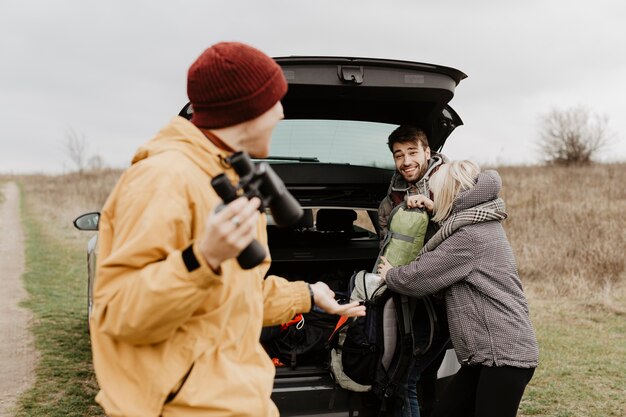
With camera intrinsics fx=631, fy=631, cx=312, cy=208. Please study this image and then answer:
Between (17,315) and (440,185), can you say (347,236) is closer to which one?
(440,185)

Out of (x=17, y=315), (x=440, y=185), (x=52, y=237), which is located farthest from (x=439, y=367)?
(x=52, y=237)

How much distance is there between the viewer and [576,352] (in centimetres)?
555

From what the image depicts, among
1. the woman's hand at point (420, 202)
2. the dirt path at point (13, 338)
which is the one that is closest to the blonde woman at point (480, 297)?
the woman's hand at point (420, 202)

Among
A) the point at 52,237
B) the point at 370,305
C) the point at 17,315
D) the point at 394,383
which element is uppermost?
the point at 370,305

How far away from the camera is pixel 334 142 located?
3.83 metres

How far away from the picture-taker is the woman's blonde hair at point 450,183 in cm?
292

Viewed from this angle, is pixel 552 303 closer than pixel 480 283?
No

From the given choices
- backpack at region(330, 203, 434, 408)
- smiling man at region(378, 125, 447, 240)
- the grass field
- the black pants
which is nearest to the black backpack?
backpack at region(330, 203, 434, 408)

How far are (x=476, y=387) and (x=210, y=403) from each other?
1730 mm

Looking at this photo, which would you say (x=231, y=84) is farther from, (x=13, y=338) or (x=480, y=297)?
(x=13, y=338)

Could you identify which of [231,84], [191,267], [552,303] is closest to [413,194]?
[231,84]

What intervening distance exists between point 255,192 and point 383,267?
182 centimetres

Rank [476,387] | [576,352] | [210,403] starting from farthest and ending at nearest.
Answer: [576,352] < [476,387] < [210,403]

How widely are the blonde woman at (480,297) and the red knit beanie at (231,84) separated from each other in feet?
4.77
